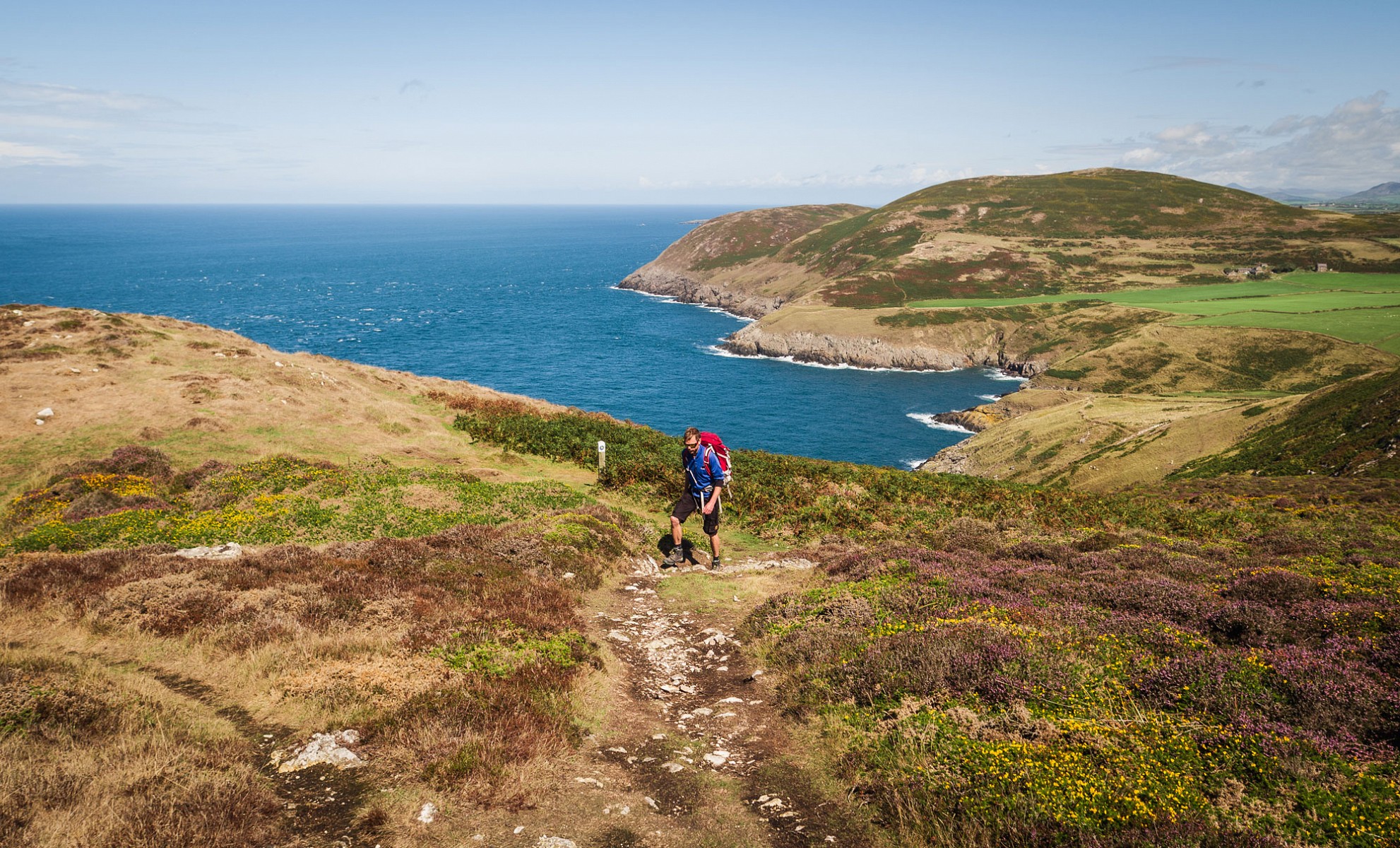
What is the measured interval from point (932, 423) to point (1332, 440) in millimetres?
57960

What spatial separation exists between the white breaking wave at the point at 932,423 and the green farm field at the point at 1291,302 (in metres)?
57.3

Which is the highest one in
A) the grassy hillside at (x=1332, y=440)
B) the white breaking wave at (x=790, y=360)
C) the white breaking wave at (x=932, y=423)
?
the grassy hillside at (x=1332, y=440)

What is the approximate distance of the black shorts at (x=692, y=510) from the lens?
57.5 ft

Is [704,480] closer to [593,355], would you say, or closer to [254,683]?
[254,683]

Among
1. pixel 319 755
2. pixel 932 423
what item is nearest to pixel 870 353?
pixel 932 423

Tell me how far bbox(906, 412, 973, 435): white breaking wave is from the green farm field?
5726cm

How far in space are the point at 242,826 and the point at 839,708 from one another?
7.29 metres

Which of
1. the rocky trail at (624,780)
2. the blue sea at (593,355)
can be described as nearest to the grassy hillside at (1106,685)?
the rocky trail at (624,780)

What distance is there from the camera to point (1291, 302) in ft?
405

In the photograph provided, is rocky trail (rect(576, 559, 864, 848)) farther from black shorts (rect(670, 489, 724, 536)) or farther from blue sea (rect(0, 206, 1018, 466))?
blue sea (rect(0, 206, 1018, 466))

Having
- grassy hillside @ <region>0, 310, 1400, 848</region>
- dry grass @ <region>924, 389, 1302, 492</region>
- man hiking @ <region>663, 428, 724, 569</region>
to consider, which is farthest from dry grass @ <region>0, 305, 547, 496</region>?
dry grass @ <region>924, 389, 1302, 492</region>

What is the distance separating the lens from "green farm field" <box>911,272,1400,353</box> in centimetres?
9994

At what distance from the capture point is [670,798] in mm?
7773

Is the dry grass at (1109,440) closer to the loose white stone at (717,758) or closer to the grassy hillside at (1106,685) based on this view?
the grassy hillside at (1106,685)
